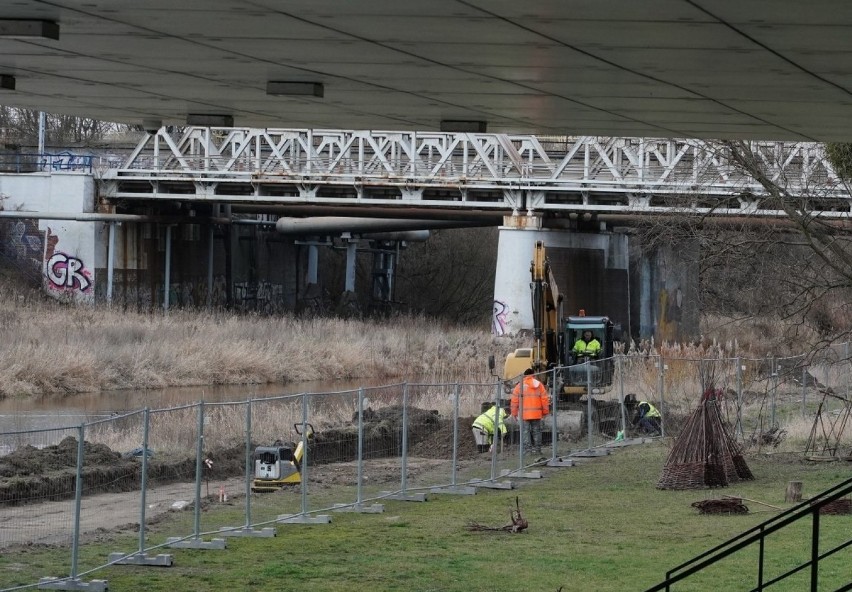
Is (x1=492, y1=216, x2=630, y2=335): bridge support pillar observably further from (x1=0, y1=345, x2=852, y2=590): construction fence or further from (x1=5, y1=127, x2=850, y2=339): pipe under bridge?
(x1=0, y1=345, x2=852, y2=590): construction fence

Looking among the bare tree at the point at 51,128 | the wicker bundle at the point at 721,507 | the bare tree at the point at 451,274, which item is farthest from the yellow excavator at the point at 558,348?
the bare tree at the point at 51,128

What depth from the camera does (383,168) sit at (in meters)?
61.7

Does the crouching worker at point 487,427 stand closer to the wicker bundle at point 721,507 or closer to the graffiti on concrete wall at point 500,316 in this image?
the wicker bundle at point 721,507

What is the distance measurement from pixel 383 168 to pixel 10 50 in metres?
51.1

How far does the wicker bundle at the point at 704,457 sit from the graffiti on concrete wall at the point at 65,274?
4241cm

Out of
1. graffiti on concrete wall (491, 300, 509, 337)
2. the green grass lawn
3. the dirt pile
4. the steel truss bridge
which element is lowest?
the green grass lawn

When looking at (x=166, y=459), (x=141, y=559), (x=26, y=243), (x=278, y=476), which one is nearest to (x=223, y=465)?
(x=166, y=459)

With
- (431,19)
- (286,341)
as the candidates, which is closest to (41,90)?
(431,19)

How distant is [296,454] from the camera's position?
79.5 feet

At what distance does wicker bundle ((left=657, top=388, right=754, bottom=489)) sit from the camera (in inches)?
959

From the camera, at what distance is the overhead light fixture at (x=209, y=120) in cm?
1557

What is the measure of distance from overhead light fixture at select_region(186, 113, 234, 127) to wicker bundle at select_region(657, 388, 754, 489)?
11.7 metres

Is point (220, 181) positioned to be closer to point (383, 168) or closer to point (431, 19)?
point (383, 168)

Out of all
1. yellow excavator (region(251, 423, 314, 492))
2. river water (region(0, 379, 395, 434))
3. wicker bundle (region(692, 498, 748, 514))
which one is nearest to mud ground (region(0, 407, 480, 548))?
yellow excavator (region(251, 423, 314, 492))
